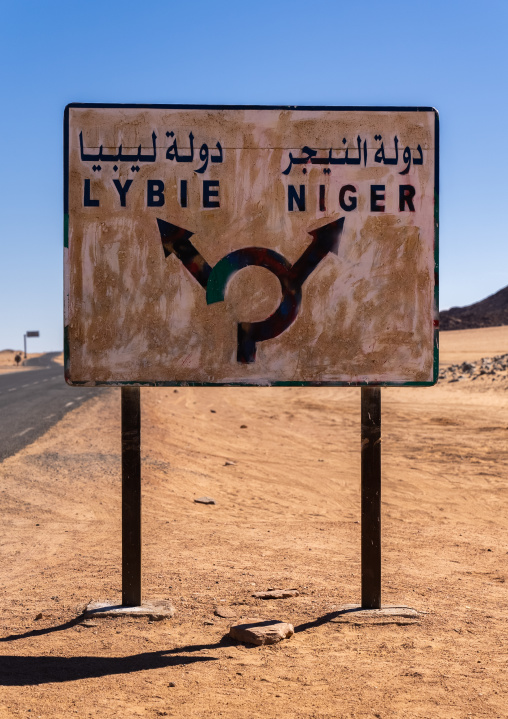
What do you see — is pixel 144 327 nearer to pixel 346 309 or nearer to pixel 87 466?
pixel 346 309

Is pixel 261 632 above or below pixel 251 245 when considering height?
below

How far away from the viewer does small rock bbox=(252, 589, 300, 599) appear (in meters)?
5.78

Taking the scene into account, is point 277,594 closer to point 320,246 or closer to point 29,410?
point 320,246

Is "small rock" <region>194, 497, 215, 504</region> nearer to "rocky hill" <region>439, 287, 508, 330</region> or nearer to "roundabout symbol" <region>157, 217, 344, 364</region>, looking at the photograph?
"roundabout symbol" <region>157, 217, 344, 364</region>

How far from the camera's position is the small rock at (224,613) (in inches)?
210

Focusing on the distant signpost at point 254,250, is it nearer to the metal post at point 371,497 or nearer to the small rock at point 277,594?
the metal post at point 371,497

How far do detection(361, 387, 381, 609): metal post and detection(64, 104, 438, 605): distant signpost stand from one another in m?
0.01

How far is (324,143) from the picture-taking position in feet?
17.2

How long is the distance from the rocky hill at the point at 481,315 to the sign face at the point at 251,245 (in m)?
111

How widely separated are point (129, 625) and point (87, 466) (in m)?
7.18

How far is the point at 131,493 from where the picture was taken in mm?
5305

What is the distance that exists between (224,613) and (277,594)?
0.57 metres

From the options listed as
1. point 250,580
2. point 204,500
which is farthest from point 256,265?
point 204,500

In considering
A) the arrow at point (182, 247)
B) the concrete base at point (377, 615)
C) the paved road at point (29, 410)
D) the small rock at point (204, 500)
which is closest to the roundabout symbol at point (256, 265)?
the arrow at point (182, 247)
